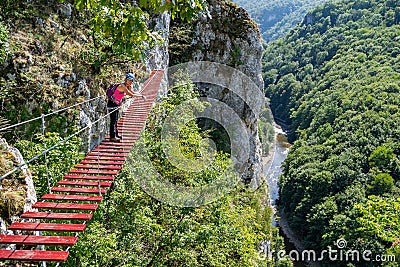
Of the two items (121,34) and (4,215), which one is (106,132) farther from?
(121,34)

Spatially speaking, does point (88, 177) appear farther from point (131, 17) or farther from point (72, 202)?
point (131, 17)

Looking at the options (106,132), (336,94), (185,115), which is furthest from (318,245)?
(336,94)

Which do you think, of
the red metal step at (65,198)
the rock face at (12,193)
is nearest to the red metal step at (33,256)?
the rock face at (12,193)

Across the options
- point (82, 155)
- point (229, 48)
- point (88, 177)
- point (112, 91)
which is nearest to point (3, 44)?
point (112, 91)

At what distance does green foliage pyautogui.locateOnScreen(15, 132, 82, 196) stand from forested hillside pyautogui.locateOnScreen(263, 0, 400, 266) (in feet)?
29.1

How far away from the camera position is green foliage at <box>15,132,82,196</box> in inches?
230

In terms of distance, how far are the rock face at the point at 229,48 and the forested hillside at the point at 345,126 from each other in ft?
31.4

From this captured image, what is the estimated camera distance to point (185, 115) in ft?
36.8

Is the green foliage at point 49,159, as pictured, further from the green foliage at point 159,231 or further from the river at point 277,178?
the river at point 277,178

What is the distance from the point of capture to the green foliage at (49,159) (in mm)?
5848

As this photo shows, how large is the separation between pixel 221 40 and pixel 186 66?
320 centimetres

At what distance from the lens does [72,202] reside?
457cm

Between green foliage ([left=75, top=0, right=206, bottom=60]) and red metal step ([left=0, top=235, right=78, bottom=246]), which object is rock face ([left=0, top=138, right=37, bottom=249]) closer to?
red metal step ([left=0, top=235, right=78, bottom=246])

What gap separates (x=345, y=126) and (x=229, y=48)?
38.7 m
